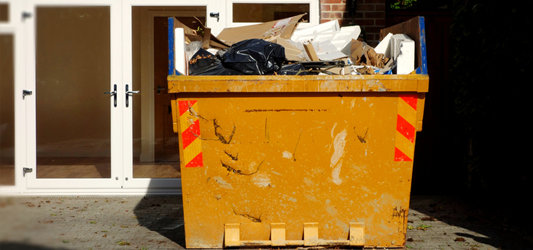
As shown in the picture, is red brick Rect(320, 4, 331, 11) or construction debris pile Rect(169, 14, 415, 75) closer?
construction debris pile Rect(169, 14, 415, 75)

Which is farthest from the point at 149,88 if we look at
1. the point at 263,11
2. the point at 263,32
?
the point at 263,32

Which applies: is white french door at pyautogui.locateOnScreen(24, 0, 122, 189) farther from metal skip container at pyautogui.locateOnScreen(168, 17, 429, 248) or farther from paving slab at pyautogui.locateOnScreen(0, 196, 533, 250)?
metal skip container at pyautogui.locateOnScreen(168, 17, 429, 248)

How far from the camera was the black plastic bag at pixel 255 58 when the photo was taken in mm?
3578

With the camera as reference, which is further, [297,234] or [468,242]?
[468,242]

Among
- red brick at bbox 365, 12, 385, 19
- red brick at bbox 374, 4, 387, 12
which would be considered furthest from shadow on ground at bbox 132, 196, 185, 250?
red brick at bbox 374, 4, 387, 12

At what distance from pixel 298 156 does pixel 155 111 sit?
2946mm

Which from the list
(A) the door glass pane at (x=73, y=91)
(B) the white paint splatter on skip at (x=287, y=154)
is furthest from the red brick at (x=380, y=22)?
(A) the door glass pane at (x=73, y=91)

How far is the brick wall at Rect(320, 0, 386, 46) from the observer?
5.71m

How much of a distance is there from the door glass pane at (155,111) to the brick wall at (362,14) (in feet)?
4.86

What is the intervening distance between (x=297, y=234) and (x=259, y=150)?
687 mm

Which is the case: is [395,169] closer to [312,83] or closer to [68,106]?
[312,83]

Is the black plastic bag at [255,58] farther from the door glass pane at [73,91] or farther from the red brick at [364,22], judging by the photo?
the door glass pane at [73,91]

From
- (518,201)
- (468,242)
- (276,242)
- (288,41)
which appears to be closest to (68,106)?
(288,41)

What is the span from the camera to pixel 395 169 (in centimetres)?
343
